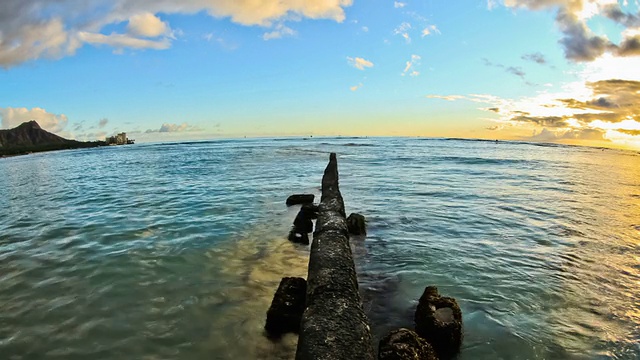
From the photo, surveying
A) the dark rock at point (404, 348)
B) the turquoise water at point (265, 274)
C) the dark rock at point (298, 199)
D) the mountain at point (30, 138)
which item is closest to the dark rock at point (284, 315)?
the turquoise water at point (265, 274)

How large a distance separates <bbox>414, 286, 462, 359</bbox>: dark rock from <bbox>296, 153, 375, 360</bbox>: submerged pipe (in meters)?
0.98

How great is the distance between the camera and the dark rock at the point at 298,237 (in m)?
Answer: 8.43

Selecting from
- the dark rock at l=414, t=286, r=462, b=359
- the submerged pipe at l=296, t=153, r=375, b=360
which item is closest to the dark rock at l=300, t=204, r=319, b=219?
the submerged pipe at l=296, t=153, r=375, b=360

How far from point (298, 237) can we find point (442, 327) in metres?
4.88

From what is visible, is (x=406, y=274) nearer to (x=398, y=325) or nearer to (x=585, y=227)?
(x=398, y=325)

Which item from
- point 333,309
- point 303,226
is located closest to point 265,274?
point 303,226

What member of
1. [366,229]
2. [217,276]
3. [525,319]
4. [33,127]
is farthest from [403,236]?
[33,127]

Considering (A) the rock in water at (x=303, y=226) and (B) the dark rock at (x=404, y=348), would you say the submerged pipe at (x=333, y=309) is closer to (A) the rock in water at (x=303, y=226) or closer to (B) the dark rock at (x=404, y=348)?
(B) the dark rock at (x=404, y=348)

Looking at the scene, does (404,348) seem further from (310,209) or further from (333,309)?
(310,209)

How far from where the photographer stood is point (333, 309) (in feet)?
11.4

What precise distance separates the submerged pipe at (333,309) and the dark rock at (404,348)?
0.37 meters

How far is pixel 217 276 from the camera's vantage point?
6328 mm

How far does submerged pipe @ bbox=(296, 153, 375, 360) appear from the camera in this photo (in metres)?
2.91

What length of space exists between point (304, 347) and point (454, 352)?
85.1 inches
